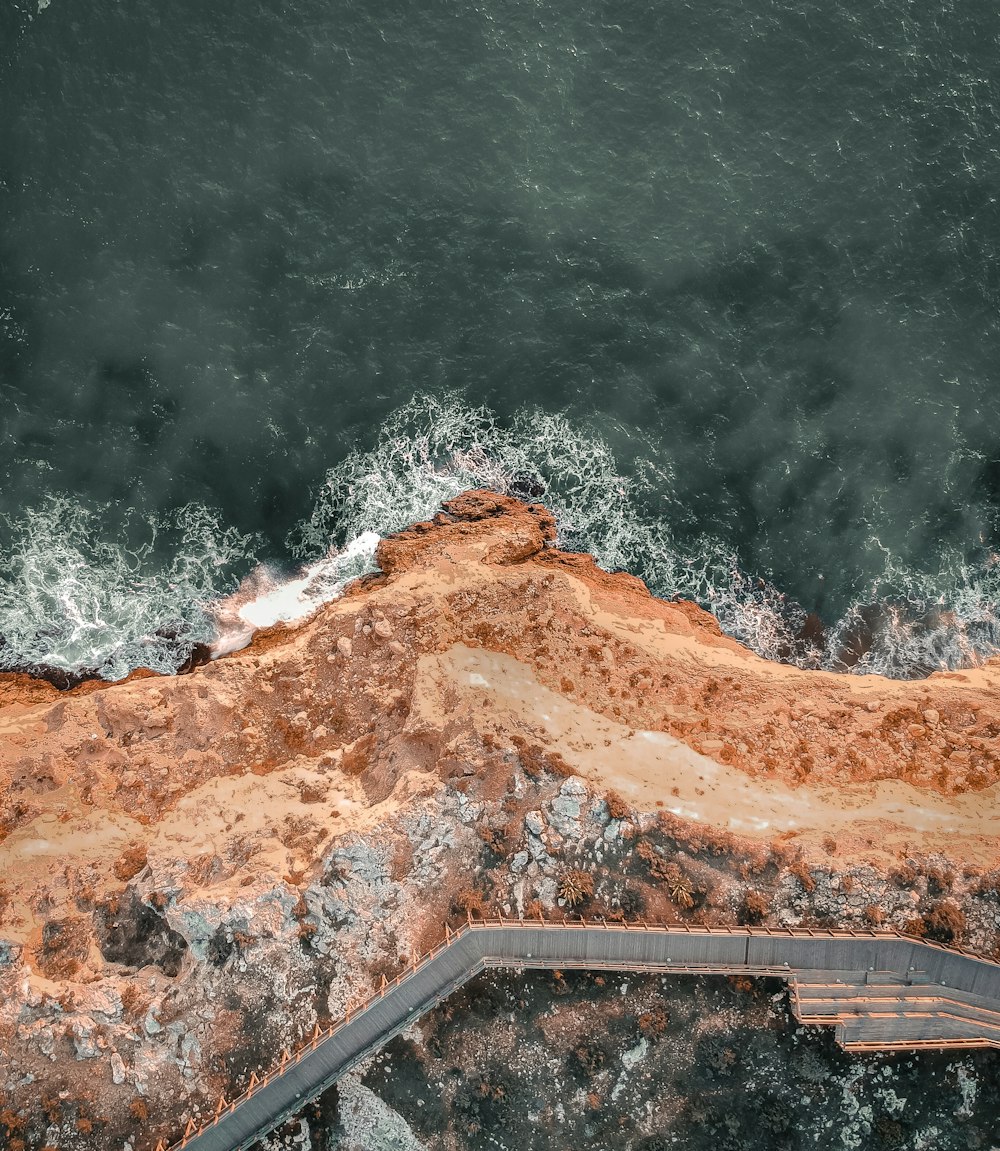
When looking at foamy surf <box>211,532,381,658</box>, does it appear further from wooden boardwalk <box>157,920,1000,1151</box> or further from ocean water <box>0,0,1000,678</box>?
wooden boardwalk <box>157,920,1000,1151</box>

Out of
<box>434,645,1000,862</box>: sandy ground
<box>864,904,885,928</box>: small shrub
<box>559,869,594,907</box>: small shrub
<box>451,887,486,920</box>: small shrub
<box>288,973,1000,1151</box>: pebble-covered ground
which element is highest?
<box>434,645,1000,862</box>: sandy ground

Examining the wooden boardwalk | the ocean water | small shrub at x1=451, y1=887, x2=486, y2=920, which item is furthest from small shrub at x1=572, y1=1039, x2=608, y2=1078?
the ocean water

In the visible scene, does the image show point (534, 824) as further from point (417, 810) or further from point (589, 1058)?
point (589, 1058)

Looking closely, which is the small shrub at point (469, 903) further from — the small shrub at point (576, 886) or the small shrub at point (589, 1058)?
the small shrub at point (589, 1058)

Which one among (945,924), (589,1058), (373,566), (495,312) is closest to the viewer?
(589,1058)

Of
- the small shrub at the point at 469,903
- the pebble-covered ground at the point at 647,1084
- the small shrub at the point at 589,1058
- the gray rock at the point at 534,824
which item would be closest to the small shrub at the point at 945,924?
the pebble-covered ground at the point at 647,1084

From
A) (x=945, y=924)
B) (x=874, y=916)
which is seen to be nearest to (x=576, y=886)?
(x=874, y=916)

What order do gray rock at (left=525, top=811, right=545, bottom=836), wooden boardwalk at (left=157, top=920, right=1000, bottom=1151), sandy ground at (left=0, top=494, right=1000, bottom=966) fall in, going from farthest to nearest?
sandy ground at (left=0, top=494, right=1000, bottom=966) → gray rock at (left=525, top=811, right=545, bottom=836) → wooden boardwalk at (left=157, top=920, right=1000, bottom=1151)
